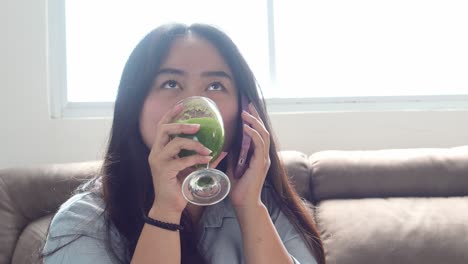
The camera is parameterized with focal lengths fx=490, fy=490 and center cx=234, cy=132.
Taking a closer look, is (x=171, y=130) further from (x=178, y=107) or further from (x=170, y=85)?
(x=170, y=85)

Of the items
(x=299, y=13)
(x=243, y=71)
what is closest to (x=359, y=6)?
(x=299, y=13)

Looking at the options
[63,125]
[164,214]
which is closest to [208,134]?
[164,214]

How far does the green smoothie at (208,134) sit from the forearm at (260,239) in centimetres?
21

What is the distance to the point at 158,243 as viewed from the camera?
Answer: 2.78ft

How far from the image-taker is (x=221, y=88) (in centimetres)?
99

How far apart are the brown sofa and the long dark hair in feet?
1.81

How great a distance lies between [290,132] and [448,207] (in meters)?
0.68

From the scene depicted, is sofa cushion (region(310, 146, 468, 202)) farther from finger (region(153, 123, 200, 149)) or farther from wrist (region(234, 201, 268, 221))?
finger (region(153, 123, 200, 149))

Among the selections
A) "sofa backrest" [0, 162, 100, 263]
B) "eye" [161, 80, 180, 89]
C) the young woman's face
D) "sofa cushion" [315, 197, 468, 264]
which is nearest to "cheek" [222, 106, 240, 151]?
the young woman's face

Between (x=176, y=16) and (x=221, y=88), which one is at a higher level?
(x=176, y=16)

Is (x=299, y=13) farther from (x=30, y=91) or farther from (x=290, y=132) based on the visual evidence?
(x=30, y=91)

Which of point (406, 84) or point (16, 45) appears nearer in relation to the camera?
point (16, 45)

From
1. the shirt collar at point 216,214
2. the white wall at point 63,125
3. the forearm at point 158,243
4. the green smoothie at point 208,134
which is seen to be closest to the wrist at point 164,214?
the forearm at point 158,243

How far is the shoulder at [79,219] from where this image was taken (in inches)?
35.9
